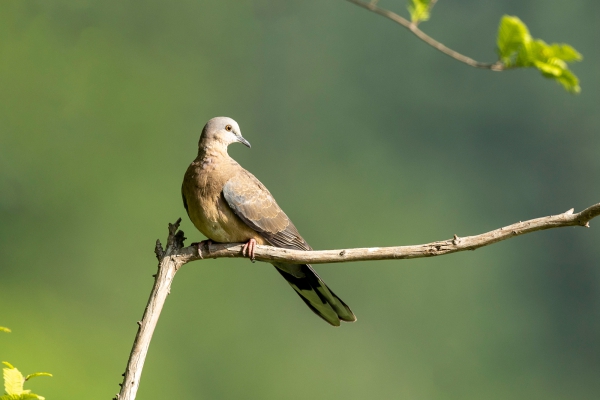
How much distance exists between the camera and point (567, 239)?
9875mm

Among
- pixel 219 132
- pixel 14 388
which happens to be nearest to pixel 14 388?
pixel 14 388

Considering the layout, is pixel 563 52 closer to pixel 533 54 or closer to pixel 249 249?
pixel 533 54

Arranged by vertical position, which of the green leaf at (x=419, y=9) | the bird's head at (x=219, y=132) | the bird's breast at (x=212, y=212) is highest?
the bird's head at (x=219, y=132)

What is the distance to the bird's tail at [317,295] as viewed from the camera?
362 centimetres

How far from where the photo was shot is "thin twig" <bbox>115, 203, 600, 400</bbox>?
2.65m

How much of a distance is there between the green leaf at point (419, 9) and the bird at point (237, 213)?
146 centimetres

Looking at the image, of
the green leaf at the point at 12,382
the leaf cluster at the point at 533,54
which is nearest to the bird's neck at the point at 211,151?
the leaf cluster at the point at 533,54

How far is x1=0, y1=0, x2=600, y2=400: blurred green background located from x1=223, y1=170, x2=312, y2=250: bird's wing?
533 centimetres

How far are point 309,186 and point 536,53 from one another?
8.15m

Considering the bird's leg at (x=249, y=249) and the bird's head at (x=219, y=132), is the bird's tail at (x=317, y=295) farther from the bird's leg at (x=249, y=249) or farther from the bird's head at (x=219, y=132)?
the bird's head at (x=219, y=132)


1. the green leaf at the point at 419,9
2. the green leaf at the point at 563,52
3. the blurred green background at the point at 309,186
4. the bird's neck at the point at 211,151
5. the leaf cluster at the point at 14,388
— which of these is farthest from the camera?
the blurred green background at the point at 309,186

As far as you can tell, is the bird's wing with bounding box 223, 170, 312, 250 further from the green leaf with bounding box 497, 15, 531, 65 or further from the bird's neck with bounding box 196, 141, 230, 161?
the green leaf with bounding box 497, 15, 531, 65

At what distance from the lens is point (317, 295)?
3.68 m

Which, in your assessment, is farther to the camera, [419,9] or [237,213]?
[237,213]
